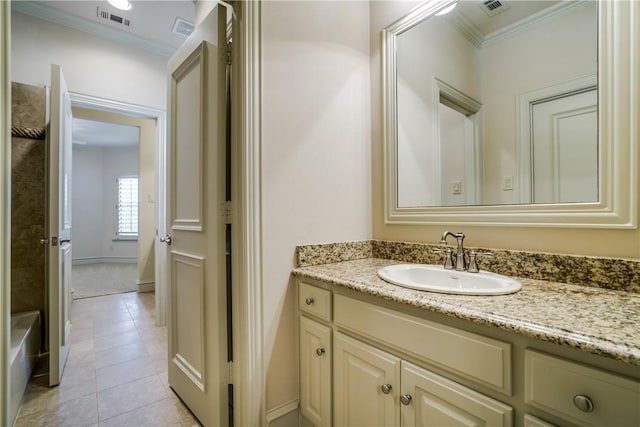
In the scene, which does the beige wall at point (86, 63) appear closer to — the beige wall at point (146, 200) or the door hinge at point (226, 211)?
the beige wall at point (146, 200)

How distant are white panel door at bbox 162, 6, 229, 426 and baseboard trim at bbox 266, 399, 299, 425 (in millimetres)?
208

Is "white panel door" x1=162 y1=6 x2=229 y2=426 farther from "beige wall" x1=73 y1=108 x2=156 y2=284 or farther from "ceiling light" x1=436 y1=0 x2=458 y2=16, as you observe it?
"beige wall" x1=73 y1=108 x2=156 y2=284

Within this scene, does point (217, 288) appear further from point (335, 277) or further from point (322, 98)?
point (322, 98)

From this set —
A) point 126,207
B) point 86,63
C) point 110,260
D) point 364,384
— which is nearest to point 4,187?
point 364,384

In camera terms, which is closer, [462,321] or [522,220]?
[462,321]

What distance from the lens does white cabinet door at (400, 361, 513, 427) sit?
0.74 m

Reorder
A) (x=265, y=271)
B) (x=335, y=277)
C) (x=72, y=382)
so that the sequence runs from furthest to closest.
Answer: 1. (x=72, y=382)
2. (x=265, y=271)
3. (x=335, y=277)

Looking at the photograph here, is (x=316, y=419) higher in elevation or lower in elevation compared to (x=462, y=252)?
lower

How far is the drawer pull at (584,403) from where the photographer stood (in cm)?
59

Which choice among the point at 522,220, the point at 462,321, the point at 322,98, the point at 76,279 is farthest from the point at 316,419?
the point at 76,279

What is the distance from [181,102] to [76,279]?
4.80 metres

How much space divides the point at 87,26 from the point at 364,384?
11.4 feet

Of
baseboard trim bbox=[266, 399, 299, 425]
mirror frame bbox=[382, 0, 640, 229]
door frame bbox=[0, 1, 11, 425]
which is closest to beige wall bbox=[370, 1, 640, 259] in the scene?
mirror frame bbox=[382, 0, 640, 229]

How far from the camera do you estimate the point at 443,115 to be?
151cm
